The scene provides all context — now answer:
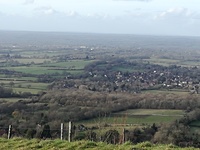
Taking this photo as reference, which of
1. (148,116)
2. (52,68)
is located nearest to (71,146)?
(148,116)

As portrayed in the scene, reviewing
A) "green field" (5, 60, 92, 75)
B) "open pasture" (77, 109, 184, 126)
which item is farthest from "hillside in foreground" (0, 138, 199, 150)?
"green field" (5, 60, 92, 75)

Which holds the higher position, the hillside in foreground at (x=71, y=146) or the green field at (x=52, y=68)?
the hillside in foreground at (x=71, y=146)

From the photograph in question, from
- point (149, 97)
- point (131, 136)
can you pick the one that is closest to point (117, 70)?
point (149, 97)

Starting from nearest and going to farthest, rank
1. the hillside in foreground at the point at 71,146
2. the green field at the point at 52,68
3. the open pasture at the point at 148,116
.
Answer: the hillside in foreground at the point at 71,146 → the open pasture at the point at 148,116 → the green field at the point at 52,68

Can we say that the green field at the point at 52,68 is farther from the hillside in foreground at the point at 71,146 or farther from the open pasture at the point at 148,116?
the hillside in foreground at the point at 71,146

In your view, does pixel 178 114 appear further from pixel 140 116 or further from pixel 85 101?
pixel 85 101

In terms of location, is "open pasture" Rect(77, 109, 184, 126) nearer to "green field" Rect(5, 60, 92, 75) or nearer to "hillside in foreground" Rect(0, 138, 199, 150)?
"hillside in foreground" Rect(0, 138, 199, 150)

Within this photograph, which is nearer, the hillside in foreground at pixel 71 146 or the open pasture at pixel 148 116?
the hillside in foreground at pixel 71 146

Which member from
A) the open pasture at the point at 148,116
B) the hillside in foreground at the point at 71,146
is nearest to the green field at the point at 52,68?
the open pasture at the point at 148,116

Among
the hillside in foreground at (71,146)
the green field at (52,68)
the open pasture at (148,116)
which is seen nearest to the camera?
the hillside in foreground at (71,146)

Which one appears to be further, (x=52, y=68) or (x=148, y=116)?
(x=52, y=68)

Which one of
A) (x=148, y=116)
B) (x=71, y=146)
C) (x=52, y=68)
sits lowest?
(x=52, y=68)

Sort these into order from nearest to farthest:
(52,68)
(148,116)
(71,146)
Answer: (71,146) < (148,116) < (52,68)

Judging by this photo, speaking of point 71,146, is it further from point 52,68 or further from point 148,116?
point 52,68
